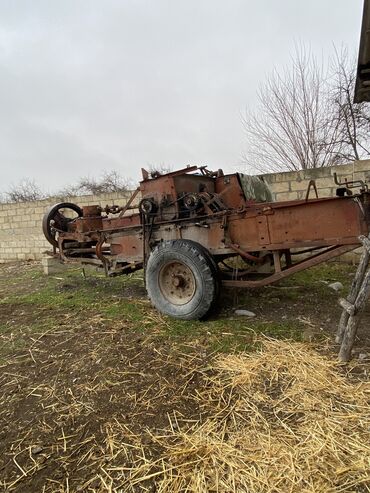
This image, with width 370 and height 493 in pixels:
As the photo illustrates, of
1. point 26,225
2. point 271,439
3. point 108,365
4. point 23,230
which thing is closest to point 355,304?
point 271,439

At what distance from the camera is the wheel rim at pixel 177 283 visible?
3.91 meters

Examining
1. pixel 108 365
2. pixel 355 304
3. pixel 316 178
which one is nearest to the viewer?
pixel 355 304

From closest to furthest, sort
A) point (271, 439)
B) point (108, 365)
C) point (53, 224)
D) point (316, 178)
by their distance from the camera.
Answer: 1. point (271, 439)
2. point (108, 365)
3. point (53, 224)
4. point (316, 178)

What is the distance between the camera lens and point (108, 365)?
2928 mm

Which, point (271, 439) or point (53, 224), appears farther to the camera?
point (53, 224)

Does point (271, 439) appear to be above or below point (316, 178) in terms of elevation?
below

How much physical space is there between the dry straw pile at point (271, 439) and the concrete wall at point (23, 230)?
814 cm

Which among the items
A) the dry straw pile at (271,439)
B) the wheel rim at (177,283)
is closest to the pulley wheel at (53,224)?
the wheel rim at (177,283)

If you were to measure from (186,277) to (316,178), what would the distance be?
344cm

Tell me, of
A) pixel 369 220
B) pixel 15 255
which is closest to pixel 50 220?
pixel 369 220

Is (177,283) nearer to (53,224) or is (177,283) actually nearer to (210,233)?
(210,233)

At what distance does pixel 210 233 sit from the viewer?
3.96m

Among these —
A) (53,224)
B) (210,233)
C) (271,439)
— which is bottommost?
(271,439)

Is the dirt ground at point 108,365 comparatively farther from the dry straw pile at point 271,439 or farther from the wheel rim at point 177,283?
the wheel rim at point 177,283
